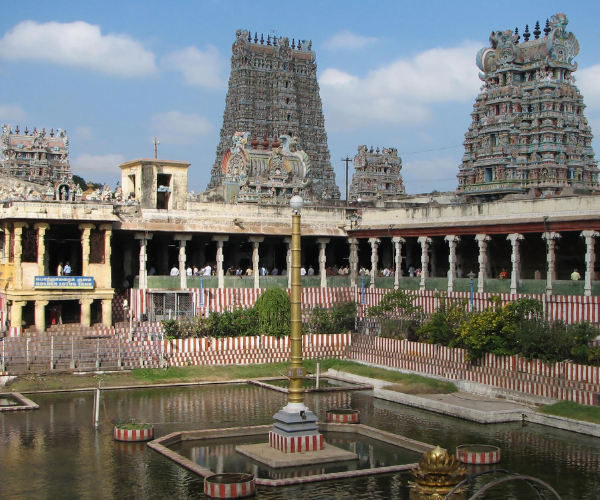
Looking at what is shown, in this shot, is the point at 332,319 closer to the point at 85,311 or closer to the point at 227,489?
the point at 85,311

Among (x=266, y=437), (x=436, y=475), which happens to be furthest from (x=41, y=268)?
(x=436, y=475)

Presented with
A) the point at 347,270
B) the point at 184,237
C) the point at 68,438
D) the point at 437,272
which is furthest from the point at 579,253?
the point at 68,438

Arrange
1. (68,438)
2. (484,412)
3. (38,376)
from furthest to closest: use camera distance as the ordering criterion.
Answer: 1. (38,376)
2. (484,412)
3. (68,438)

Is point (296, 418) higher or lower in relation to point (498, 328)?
lower

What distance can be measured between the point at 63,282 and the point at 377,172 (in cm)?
5728

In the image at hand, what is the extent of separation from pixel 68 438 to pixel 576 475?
1388cm

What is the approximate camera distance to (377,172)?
91938 millimetres

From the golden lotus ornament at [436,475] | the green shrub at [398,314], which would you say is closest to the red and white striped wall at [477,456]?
the golden lotus ornament at [436,475]

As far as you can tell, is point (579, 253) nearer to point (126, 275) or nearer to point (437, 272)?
point (437, 272)

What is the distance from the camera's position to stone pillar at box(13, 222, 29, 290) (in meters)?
38.1

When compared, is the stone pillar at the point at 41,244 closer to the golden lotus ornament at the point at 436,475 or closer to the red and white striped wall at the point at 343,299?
the red and white striped wall at the point at 343,299

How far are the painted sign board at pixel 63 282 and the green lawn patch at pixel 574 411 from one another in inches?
811

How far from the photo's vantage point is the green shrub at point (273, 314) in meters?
38.8

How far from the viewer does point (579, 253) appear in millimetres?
39438
